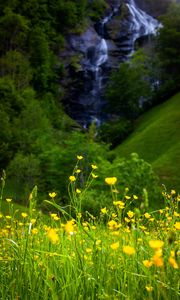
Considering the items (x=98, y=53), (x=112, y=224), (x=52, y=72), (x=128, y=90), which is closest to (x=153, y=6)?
(x=98, y=53)

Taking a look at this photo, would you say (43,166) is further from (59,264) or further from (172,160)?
(59,264)

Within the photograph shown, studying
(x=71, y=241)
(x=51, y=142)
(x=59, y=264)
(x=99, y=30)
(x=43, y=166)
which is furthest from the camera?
(x=99, y=30)

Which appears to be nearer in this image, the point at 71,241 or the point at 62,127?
the point at 71,241

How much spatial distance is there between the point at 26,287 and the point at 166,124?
48.5 m

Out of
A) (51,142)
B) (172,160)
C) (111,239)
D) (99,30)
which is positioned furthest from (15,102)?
(111,239)

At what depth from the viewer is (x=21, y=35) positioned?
57531 millimetres

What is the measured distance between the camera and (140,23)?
230 feet

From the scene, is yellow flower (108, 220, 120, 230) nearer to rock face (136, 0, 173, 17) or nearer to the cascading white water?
the cascading white water

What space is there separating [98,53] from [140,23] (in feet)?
35.7

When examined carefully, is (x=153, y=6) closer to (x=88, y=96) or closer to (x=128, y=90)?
Result: (x=128, y=90)

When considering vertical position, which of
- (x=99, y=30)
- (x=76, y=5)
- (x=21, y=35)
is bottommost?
(x=21, y=35)

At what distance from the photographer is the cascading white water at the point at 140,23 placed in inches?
2729

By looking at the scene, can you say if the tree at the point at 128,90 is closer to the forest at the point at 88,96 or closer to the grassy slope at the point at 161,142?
the forest at the point at 88,96

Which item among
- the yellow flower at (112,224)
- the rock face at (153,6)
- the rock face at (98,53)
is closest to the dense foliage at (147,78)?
the rock face at (98,53)
